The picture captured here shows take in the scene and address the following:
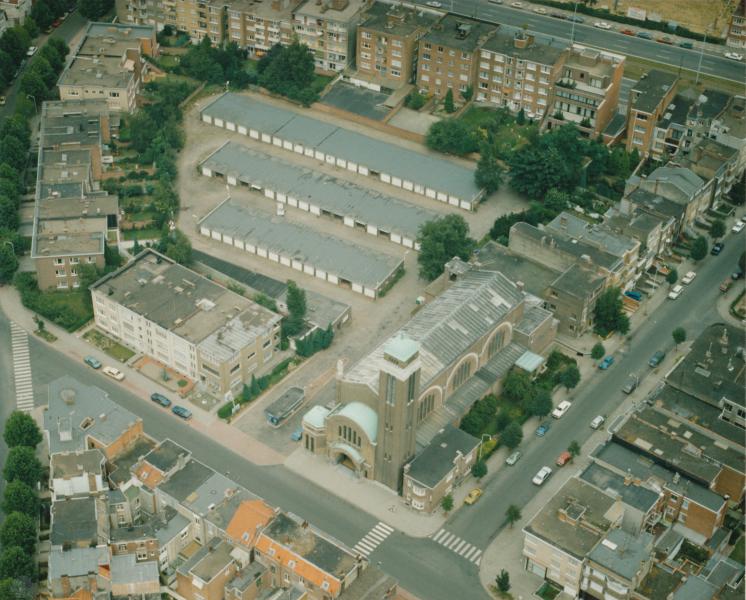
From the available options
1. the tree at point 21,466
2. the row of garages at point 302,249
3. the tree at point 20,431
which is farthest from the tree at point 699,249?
the tree at point 21,466

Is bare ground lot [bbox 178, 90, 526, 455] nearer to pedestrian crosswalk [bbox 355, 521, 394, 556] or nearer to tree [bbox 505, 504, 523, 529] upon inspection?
pedestrian crosswalk [bbox 355, 521, 394, 556]

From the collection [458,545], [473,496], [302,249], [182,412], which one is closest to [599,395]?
[473,496]

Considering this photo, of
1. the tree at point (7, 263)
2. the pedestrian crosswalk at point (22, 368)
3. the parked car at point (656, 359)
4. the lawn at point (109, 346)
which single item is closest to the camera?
the pedestrian crosswalk at point (22, 368)

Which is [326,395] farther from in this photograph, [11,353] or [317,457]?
[11,353]

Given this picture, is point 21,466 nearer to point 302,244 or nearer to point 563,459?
point 302,244

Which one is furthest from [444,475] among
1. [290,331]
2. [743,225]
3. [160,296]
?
[743,225]

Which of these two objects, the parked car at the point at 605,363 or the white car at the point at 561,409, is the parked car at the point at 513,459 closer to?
the white car at the point at 561,409

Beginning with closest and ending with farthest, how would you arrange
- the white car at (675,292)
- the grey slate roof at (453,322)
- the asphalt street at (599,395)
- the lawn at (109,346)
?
the asphalt street at (599,395)
the grey slate roof at (453,322)
the lawn at (109,346)
the white car at (675,292)
